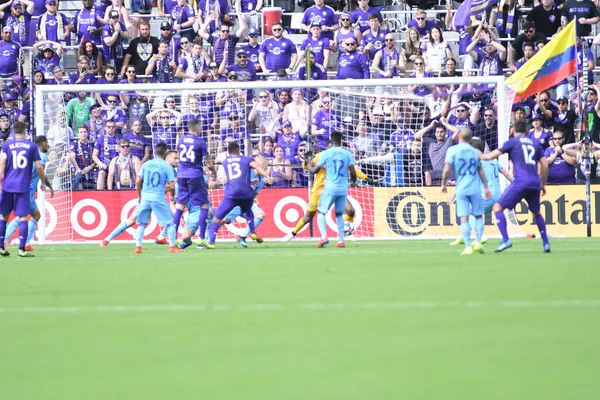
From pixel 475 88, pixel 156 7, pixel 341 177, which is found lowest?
pixel 341 177

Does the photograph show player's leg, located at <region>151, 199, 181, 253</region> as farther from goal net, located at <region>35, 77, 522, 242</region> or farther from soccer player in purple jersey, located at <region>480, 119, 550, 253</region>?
soccer player in purple jersey, located at <region>480, 119, 550, 253</region>

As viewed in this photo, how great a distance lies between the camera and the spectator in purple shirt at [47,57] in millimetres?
26125

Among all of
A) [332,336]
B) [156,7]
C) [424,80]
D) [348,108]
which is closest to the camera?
[332,336]

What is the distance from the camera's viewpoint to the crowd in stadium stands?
78.8 feet

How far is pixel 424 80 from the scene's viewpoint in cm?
2280

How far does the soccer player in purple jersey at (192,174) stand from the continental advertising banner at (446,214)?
4966 mm

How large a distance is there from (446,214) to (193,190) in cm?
608

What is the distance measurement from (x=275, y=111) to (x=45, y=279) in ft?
40.9

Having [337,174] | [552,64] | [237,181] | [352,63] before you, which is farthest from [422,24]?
[237,181]

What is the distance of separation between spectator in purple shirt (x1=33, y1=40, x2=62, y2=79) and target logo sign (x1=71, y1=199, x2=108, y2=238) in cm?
404

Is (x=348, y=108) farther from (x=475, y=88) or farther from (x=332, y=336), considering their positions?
(x=332, y=336)

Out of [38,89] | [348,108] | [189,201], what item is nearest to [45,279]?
[189,201]

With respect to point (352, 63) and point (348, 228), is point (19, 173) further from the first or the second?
point (352, 63)

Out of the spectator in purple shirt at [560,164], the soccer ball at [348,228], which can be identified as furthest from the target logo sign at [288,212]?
the spectator in purple shirt at [560,164]
